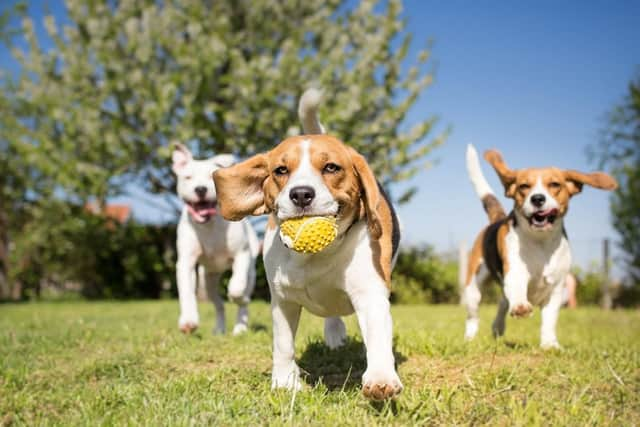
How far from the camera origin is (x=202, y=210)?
6328mm

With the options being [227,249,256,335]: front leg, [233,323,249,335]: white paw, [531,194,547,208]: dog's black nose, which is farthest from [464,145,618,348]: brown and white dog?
[233,323,249,335]: white paw

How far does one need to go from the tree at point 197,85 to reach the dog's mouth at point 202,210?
31.2 ft

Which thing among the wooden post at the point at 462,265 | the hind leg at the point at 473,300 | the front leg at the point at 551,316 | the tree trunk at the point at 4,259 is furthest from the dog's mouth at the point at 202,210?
the tree trunk at the point at 4,259

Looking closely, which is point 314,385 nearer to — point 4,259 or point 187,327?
point 187,327

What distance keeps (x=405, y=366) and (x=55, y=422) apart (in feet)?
7.05

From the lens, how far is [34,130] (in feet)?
60.6

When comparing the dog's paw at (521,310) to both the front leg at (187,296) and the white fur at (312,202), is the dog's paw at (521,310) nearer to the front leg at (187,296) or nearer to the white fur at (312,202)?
the white fur at (312,202)

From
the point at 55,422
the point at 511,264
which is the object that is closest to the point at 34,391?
the point at 55,422

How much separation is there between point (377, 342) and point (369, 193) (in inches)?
30.8

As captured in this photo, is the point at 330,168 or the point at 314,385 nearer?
the point at 330,168

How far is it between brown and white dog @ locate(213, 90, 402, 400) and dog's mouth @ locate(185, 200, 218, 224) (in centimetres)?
271

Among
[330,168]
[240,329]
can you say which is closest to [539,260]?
[330,168]

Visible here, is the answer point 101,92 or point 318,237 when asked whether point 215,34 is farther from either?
point 318,237

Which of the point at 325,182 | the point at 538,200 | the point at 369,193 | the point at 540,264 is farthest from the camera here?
the point at 540,264
